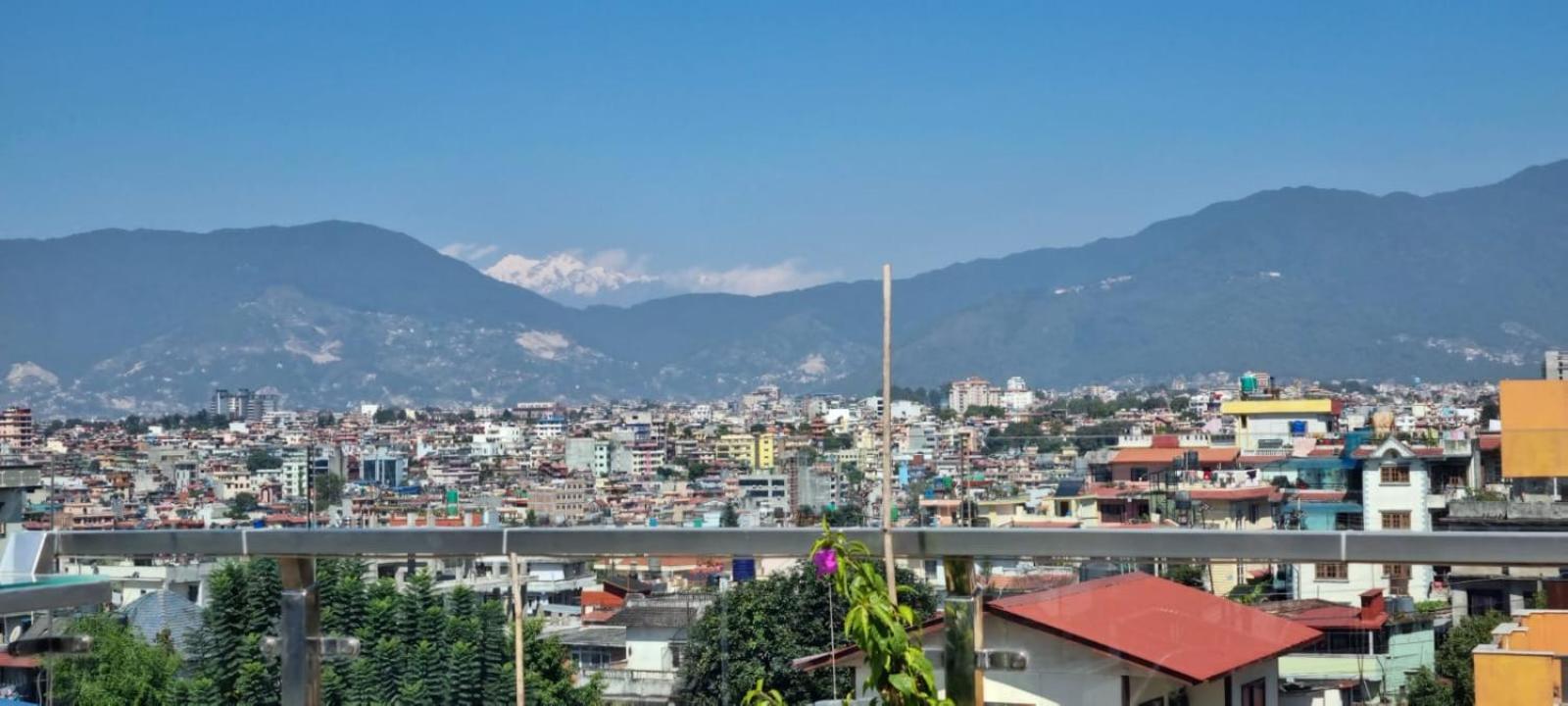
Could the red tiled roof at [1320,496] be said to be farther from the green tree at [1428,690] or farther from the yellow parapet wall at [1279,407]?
the yellow parapet wall at [1279,407]

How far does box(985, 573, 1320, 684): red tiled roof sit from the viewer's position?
1.84 m

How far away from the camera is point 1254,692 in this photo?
6.09 ft

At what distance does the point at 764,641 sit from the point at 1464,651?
2.60ft

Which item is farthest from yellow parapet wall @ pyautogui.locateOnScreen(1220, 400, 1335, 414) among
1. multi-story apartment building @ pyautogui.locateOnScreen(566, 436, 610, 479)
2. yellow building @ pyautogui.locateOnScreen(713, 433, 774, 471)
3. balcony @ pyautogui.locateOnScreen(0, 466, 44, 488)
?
multi-story apartment building @ pyautogui.locateOnScreen(566, 436, 610, 479)

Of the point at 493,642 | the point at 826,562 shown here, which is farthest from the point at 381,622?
the point at 826,562

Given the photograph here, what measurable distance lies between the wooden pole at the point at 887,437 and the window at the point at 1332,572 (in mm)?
463

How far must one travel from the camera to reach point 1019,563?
1.88 meters

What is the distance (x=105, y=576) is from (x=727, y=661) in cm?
84

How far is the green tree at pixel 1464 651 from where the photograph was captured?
179 centimetres

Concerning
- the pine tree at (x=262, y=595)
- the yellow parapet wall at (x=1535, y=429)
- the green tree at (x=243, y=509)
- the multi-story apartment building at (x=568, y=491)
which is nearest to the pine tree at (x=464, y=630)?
the pine tree at (x=262, y=595)

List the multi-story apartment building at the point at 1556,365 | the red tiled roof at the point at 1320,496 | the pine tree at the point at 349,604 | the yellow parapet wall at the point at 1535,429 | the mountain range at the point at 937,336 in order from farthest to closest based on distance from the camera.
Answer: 1. the mountain range at the point at 937,336
2. the multi-story apartment building at the point at 1556,365
3. the red tiled roof at the point at 1320,496
4. the pine tree at the point at 349,604
5. the yellow parapet wall at the point at 1535,429

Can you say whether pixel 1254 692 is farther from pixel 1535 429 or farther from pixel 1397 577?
pixel 1535 429

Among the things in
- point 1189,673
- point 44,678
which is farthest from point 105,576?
point 1189,673

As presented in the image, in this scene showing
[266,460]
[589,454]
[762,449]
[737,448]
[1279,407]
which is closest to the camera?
[266,460]
